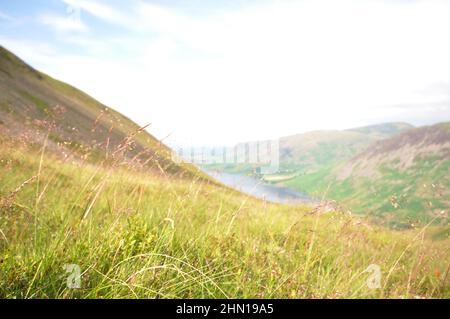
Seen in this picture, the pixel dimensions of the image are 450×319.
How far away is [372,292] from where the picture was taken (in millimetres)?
3189

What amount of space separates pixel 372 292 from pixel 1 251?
3.57 meters

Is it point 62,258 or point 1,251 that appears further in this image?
point 1,251

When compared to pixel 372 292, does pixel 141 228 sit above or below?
above

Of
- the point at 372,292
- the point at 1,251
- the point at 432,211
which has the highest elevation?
the point at 432,211
